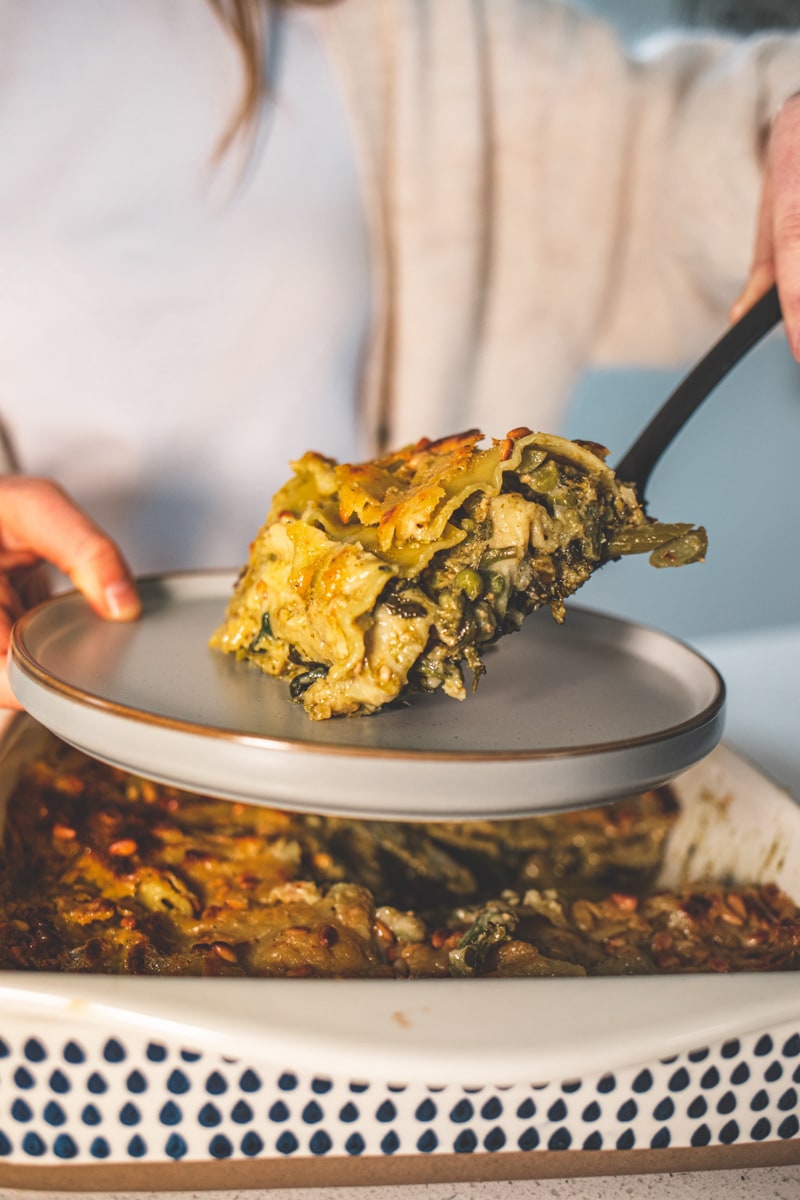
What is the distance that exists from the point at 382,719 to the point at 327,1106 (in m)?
0.28

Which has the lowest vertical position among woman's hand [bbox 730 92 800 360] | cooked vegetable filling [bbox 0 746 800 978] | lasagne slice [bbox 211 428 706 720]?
cooked vegetable filling [bbox 0 746 800 978]

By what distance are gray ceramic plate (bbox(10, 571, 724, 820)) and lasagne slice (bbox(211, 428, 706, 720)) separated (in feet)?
0.16

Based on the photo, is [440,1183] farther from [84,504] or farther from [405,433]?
[405,433]

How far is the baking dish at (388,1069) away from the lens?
0.61 meters

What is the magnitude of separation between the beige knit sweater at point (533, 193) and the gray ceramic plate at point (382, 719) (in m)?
0.97

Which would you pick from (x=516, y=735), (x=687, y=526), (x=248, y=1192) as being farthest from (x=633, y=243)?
(x=248, y=1192)

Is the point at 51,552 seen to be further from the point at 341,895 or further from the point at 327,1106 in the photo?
the point at 327,1106

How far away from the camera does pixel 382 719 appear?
77 cm

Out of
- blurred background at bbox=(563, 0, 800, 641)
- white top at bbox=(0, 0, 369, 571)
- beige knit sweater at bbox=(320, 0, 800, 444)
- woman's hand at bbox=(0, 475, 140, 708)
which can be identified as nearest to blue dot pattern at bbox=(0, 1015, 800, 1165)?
woman's hand at bbox=(0, 475, 140, 708)

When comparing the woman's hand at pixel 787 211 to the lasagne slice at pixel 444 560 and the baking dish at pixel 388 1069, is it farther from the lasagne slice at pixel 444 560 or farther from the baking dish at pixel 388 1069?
the baking dish at pixel 388 1069

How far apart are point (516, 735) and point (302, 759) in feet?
0.69

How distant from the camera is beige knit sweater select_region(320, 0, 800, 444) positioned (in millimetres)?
1717

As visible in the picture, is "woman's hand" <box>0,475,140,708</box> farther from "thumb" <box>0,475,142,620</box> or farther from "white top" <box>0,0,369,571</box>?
"white top" <box>0,0,369,571</box>

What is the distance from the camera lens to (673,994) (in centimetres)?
65
